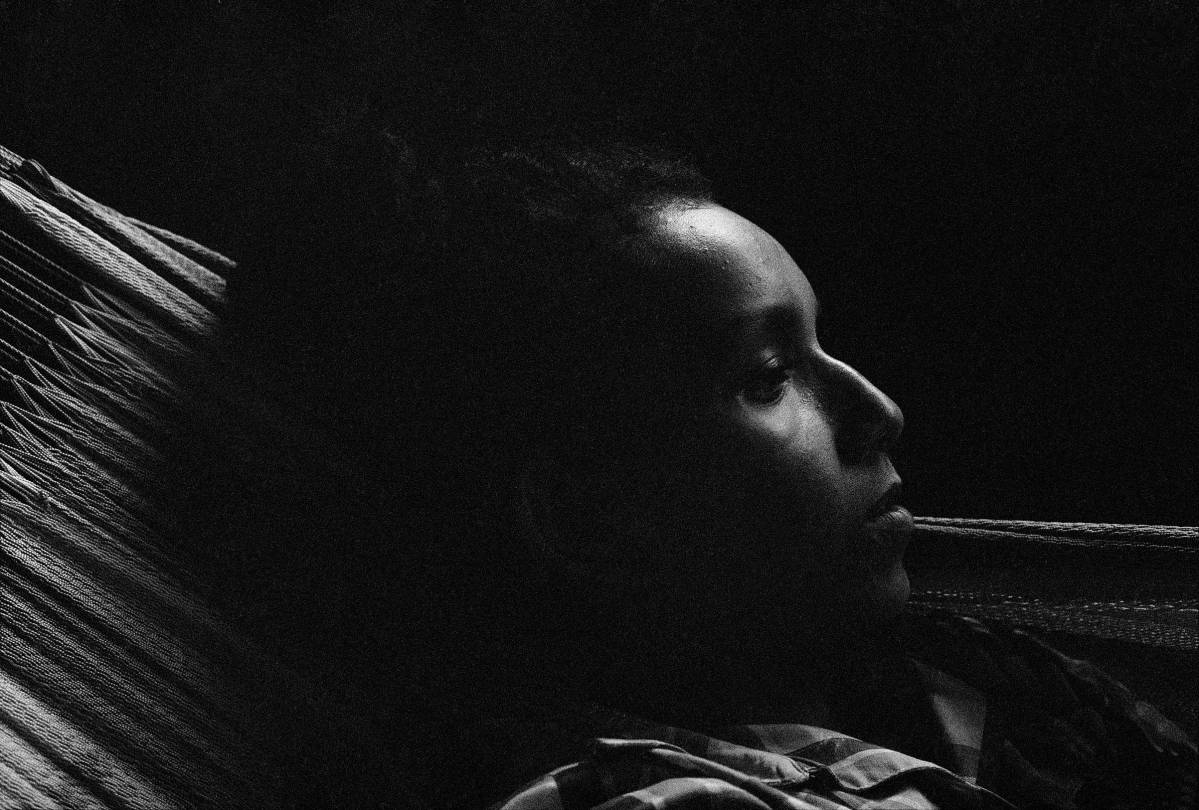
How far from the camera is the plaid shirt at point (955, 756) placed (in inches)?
28.8

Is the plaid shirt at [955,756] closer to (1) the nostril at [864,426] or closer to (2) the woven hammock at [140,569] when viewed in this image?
(2) the woven hammock at [140,569]

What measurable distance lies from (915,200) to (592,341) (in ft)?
1.30

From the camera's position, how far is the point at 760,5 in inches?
39.3

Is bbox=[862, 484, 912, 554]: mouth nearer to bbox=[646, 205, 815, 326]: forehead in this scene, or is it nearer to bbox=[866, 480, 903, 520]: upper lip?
bbox=[866, 480, 903, 520]: upper lip

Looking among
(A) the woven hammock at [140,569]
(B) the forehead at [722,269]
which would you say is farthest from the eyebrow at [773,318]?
(A) the woven hammock at [140,569]

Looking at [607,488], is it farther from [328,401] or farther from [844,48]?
[844,48]

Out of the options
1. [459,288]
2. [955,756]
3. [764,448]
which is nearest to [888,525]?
[764,448]

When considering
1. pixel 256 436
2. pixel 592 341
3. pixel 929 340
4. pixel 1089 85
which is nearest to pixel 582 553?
pixel 592 341

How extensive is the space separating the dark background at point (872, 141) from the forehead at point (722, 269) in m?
0.12

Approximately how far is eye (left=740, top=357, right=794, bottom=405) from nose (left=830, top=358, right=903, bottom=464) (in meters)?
0.04

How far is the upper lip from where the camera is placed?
854mm

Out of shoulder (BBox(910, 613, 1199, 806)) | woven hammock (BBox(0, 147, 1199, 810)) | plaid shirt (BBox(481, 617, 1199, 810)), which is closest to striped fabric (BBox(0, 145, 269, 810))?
woven hammock (BBox(0, 147, 1199, 810))

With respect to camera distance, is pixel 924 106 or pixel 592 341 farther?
pixel 924 106

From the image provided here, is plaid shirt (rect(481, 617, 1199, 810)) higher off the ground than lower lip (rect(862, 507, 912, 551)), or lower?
lower
